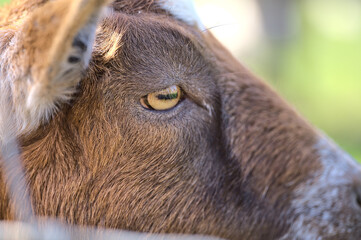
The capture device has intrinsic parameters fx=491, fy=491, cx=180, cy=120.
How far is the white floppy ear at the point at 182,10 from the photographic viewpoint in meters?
2.96

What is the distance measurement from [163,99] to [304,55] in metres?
12.2

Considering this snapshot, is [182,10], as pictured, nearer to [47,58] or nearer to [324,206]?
[47,58]

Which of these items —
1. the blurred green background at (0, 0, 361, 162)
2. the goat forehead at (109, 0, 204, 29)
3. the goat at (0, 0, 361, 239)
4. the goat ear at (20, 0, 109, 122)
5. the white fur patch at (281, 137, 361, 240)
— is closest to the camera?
the goat ear at (20, 0, 109, 122)

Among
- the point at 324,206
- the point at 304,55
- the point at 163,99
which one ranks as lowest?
the point at 324,206

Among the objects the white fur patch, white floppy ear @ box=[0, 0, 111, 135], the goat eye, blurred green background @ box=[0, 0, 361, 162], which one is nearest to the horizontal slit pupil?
the goat eye

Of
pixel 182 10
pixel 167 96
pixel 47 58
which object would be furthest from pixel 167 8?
pixel 47 58

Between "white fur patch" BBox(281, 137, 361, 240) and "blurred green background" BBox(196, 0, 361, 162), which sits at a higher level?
"blurred green background" BBox(196, 0, 361, 162)

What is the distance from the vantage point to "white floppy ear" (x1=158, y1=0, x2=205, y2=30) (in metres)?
2.96

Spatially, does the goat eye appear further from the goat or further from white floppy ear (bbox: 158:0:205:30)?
white floppy ear (bbox: 158:0:205:30)

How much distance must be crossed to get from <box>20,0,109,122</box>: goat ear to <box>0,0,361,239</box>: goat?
0.03 m

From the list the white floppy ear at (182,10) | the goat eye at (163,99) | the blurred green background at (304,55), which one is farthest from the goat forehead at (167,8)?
the blurred green background at (304,55)

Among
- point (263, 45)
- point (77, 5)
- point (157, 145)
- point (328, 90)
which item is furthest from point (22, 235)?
point (328, 90)

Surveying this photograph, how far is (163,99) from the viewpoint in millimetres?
2582

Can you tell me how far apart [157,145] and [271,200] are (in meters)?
0.71
